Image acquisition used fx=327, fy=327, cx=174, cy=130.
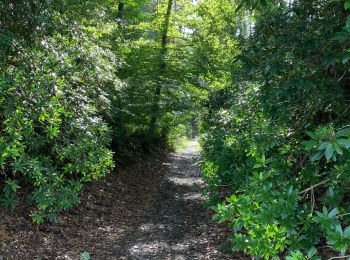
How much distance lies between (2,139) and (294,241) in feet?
11.2

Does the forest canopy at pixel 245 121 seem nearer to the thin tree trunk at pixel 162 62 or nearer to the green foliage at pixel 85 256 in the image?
the green foliage at pixel 85 256

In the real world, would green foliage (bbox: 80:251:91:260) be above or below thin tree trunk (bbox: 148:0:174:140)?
below

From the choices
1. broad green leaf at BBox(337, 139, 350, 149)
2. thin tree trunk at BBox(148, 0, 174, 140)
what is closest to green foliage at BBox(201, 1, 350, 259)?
broad green leaf at BBox(337, 139, 350, 149)

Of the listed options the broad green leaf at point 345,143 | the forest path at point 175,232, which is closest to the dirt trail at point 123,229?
the forest path at point 175,232

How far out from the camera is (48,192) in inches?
177

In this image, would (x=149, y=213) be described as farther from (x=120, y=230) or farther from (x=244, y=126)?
(x=244, y=126)

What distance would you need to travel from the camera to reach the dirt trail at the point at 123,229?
4836 millimetres

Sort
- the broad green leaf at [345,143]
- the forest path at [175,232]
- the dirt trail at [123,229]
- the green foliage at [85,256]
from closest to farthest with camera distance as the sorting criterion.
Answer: the broad green leaf at [345,143]
the green foliage at [85,256]
the dirt trail at [123,229]
the forest path at [175,232]

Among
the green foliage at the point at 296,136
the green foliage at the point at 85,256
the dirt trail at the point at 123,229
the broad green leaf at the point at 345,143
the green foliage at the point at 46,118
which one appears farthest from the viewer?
the dirt trail at the point at 123,229

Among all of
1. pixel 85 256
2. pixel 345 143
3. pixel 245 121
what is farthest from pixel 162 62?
pixel 345 143

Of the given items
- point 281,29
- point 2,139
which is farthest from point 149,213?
point 281,29

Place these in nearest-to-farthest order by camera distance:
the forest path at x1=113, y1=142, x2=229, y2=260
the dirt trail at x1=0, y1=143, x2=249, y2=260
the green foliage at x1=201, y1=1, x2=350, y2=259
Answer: the green foliage at x1=201, y1=1, x2=350, y2=259, the dirt trail at x1=0, y1=143, x2=249, y2=260, the forest path at x1=113, y1=142, x2=229, y2=260

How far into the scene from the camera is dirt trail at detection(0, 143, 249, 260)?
4.84 m

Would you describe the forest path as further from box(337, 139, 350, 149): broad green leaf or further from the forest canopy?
box(337, 139, 350, 149): broad green leaf
